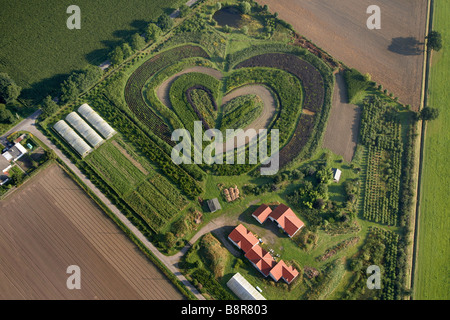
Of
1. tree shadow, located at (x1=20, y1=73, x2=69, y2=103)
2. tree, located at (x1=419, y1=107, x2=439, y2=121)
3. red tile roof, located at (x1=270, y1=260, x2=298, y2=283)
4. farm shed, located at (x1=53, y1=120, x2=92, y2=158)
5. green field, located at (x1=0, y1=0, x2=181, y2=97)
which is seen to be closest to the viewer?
red tile roof, located at (x1=270, y1=260, x2=298, y2=283)

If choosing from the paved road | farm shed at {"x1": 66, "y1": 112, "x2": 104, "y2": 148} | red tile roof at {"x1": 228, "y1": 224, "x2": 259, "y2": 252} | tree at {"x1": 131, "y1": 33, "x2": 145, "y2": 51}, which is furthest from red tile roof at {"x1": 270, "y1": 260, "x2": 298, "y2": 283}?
tree at {"x1": 131, "y1": 33, "x2": 145, "y2": 51}

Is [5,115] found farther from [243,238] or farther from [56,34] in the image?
[243,238]

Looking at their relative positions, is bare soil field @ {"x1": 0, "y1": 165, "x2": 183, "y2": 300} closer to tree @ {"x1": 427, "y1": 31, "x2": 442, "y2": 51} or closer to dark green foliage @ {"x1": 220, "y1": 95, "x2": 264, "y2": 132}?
dark green foliage @ {"x1": 220, "y1": 95, "x2": 264, "y2": 132}

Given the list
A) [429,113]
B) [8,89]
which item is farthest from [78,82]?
[429,113]

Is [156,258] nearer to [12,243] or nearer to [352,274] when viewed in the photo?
[12,243]

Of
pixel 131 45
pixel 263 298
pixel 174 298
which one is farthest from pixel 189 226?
pixel 131 45
